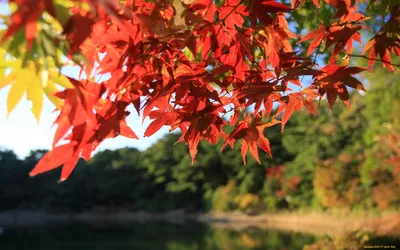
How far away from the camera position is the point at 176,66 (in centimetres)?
63

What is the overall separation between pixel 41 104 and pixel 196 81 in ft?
0.92

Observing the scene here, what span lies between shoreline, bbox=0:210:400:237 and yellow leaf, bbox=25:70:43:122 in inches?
326

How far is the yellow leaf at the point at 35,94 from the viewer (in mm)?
439

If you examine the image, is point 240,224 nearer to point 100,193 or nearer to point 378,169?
point 378,169

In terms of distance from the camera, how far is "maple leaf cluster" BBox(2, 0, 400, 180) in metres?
0.47

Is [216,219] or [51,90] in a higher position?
[51,90]

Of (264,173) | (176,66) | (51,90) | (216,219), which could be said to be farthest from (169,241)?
(51,90)

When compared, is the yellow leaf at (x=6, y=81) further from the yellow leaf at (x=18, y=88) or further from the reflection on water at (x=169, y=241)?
the reflection on water at (x=169, y=241)

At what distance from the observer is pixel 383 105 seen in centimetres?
959

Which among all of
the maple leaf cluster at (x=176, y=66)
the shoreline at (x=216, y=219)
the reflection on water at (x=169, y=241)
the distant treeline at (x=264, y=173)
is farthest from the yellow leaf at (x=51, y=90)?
the shoreline at (x=216, y=219)

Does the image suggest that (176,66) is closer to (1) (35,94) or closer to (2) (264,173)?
(1) (35,94)

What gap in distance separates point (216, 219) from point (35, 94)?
15.7 m

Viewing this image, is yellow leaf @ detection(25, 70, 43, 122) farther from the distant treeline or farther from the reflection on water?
the reflection on water

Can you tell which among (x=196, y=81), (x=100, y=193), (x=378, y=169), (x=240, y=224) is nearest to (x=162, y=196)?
(x=100, y=193)
